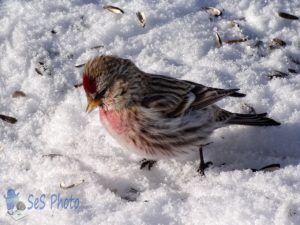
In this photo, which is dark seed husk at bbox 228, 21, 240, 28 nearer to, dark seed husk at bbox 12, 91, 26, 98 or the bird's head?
the bird's head

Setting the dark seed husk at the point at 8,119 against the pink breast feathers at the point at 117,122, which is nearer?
the pink breast feathers at the point at 117,122

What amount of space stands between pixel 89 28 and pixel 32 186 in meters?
1.56

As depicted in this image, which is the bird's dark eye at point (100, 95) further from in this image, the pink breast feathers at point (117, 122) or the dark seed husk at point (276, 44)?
the dark seed husk at point (276, 44)

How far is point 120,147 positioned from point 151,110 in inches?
16.4

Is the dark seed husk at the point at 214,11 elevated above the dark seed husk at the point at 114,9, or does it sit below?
above

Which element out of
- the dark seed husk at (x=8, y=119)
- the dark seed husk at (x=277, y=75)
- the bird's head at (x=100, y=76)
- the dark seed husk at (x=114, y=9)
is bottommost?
the dark seed husk at (x=8, y=119)

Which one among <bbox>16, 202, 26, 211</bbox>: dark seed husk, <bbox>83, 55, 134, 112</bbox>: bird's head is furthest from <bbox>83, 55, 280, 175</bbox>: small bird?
<bbox>16, 202, 26, 211</bbox>: dark seed husk

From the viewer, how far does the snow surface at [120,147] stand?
11.2 feet

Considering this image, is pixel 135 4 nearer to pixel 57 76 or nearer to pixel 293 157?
pixel 57 76

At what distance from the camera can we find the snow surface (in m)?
3.41

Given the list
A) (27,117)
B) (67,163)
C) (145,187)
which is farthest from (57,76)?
(145,187)

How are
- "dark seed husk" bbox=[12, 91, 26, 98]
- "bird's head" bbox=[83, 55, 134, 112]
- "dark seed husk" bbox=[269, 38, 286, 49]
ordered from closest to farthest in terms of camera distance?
"bird's head" bbox=[83, 55, 134, 112], "dark seed husk" bbox=[12, 91, 26, 98], "dark seed husk" bbox=[269, 38, 286, 49]

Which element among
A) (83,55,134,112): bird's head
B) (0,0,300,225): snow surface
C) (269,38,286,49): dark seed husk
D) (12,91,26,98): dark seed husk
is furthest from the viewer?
(269,38,286,49): dark seed husk

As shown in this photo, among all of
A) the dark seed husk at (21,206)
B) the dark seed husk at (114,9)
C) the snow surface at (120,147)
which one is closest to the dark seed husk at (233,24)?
the snow surface at (120,147)
